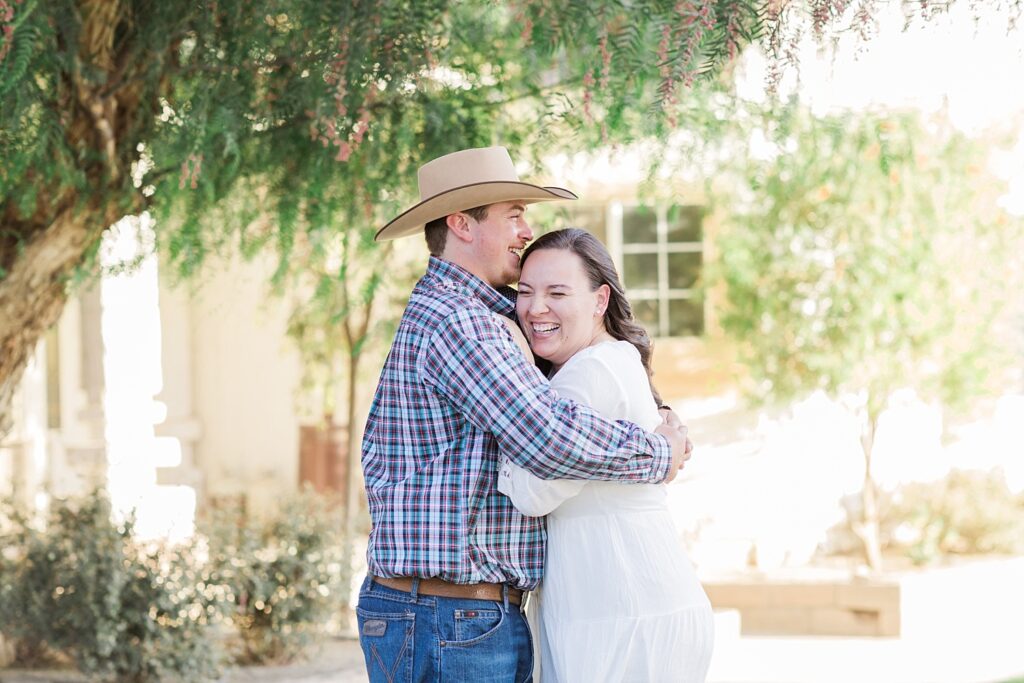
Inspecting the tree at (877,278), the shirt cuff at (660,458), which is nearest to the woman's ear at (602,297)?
the shirt cuff at (660,458)

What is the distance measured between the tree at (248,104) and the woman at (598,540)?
0.99m

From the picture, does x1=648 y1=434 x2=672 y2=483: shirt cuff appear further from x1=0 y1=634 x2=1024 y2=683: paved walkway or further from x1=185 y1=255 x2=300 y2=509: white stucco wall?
x1=185 y1=255 x2=300 y2=509: white stucco wall

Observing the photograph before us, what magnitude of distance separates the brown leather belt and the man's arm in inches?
13.7

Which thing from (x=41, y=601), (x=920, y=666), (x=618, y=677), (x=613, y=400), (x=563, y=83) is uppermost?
(x=563, y=83)

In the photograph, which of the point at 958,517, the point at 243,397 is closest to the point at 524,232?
the point at 958,517

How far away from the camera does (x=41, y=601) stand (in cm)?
643

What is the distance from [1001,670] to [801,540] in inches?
135

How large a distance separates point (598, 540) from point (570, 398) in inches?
13.6

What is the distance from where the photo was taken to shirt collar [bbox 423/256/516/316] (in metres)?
3.19

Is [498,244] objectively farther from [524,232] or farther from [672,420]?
[672,420]

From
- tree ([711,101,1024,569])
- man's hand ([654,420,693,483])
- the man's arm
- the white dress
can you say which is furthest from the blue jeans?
tree ([711,101,1024,569])

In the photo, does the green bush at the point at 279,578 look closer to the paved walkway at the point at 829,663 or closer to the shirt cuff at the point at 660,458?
the paved walkway at the point at 829,663

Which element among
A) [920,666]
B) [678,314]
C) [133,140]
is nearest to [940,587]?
[920,666]

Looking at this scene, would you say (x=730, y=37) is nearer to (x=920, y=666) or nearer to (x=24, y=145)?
(x=24, y=145)
